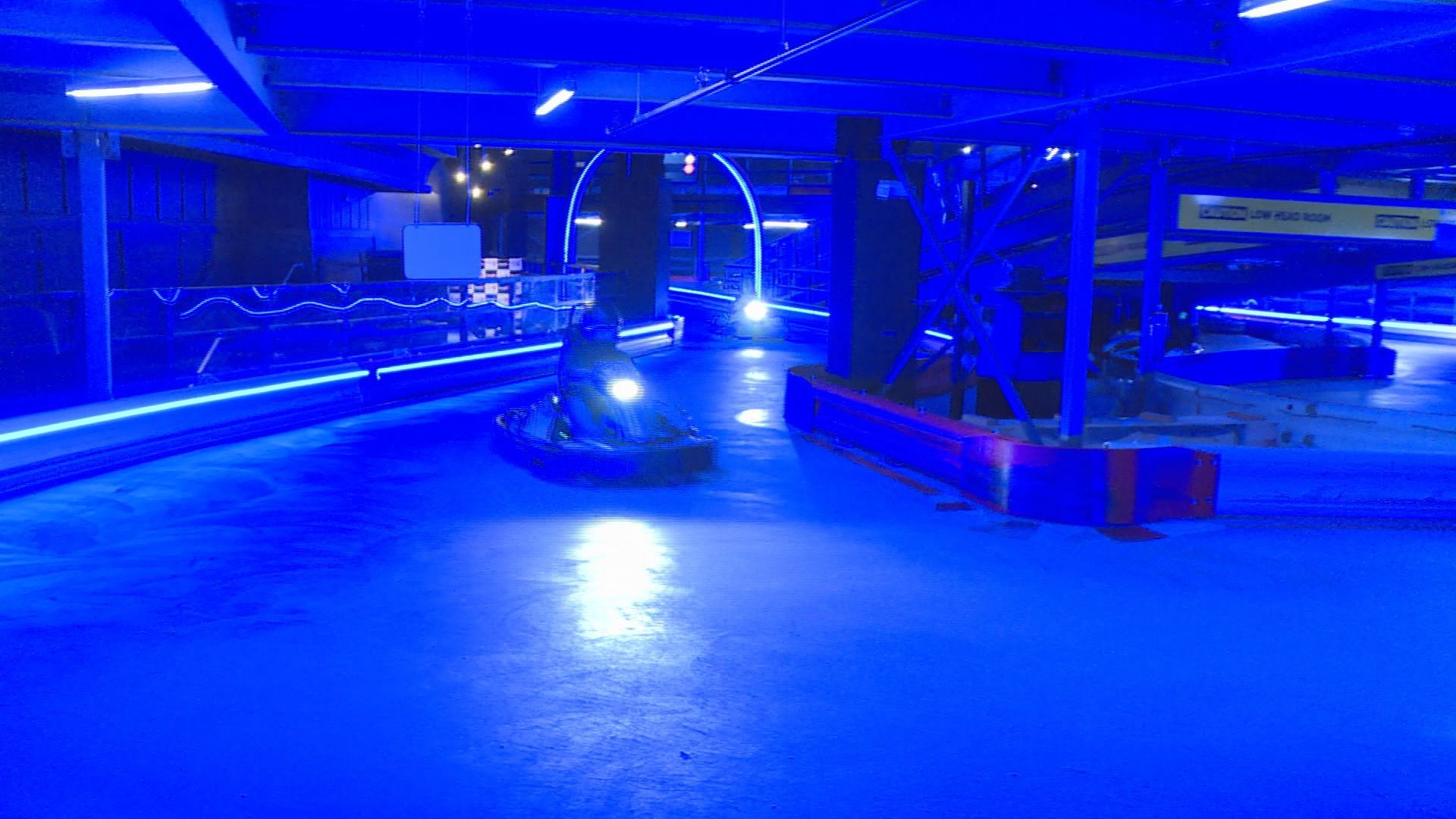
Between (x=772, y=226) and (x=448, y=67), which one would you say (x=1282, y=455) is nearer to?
(x=448, y=67)

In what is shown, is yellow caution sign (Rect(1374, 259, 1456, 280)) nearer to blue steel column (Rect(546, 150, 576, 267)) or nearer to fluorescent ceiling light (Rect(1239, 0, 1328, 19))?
fluorescent ceiling light (Rect(1239, 0, 1328, 19))

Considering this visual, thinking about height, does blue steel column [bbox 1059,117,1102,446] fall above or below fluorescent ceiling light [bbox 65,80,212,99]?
below

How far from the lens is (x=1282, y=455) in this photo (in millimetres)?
8016

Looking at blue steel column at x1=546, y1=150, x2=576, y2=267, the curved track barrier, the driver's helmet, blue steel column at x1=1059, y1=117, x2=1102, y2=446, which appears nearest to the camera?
blue steel column at x1=1059, y1=117, x2=1102, y2=446

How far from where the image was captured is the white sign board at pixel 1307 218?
32.9ft

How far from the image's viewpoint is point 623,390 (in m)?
9.66

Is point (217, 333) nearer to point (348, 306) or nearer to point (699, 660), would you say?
point (348, 306)

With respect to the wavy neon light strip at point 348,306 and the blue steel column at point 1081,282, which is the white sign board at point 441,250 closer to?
the wavy neon light strip at point 348,306

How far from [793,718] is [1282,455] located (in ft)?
16.6

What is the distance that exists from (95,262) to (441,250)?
10.9ft

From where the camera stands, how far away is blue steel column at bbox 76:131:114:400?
10.4 meters

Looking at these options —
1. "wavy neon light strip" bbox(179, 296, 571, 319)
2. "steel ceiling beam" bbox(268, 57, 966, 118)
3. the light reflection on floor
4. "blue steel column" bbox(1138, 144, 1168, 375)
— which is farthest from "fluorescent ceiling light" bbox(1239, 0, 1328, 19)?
"wavy neon light strip" bbox(179, 296, 571, 319)

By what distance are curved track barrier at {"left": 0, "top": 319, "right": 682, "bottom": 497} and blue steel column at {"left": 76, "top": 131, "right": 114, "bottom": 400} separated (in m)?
0.39

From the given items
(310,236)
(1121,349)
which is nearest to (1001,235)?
(1121,349)
